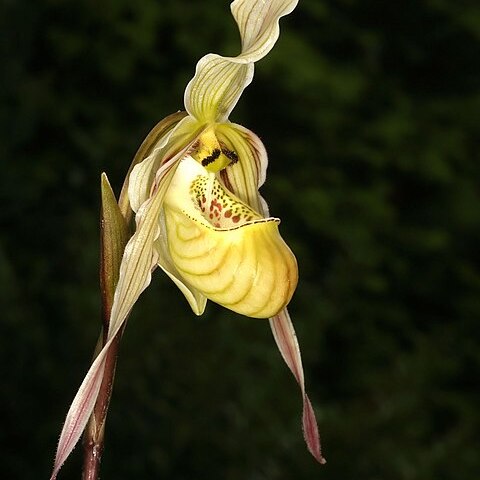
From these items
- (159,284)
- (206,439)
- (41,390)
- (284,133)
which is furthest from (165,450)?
(284,133)

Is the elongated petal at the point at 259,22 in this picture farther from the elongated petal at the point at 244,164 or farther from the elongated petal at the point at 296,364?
the elongated petal at the point at 296,364

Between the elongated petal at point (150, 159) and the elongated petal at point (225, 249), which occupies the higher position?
the elongated petal at point (150, 159)

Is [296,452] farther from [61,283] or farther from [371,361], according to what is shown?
[371,361]

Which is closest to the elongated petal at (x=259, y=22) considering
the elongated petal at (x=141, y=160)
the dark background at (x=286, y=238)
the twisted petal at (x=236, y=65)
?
the twisted petal at (x=236, y=65)

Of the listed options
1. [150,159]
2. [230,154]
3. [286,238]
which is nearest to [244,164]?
[230,154]

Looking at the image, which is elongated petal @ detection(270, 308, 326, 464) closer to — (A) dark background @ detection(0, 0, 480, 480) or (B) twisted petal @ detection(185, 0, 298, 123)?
(B) twisted petal @ detection(185, 0, 298, 123)

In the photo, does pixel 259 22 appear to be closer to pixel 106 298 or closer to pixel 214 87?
pixel 214 87

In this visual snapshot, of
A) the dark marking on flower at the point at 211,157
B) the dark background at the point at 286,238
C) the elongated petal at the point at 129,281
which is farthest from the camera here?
the dark background at the point at 286,238
